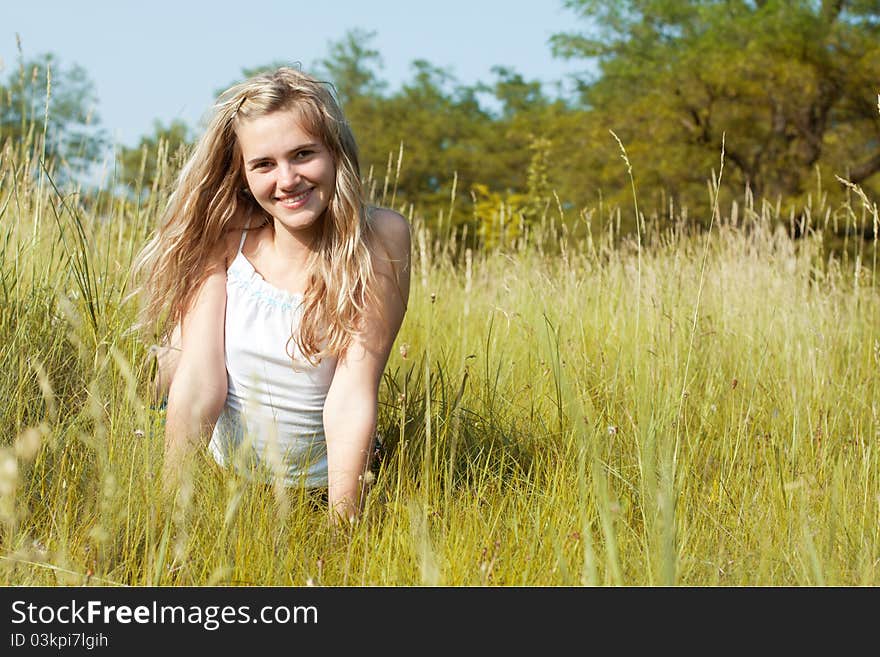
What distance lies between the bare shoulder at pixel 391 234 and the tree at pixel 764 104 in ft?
47.1

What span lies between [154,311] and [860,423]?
2.05m

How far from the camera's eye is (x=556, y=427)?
7.73 feet

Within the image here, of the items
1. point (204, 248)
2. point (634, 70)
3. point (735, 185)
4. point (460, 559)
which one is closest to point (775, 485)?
point (460, 559)

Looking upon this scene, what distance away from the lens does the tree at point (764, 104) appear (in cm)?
1571

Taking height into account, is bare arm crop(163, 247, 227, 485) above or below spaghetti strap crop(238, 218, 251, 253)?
below

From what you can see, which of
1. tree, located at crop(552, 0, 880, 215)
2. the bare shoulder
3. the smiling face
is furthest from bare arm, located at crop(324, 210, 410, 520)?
tree, located at crop(552, 0, 880, 215)

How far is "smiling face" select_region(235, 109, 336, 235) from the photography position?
215 cm

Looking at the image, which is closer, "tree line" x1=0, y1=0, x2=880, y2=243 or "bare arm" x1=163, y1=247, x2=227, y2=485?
"bare arm" x1=163, y1=247, x2=227, y2=485

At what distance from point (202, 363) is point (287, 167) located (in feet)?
1.84

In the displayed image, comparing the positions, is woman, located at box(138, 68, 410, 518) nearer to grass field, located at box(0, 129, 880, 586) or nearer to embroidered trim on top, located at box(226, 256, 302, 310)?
embroidered trim on top, located at box(226, 256, 302, 310)

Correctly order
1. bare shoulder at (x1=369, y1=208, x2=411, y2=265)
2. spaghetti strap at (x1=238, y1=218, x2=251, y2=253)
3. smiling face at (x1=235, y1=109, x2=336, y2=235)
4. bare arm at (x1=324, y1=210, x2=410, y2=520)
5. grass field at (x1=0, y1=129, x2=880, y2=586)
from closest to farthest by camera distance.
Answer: grass field at (x1=0, y1=129, x2=880, y2=586)
bare arm at (x1=324, y1=210, x2=410, y2=520)
smiling face at (x1=235, y1=109, x2=336, y2=235)
bare shoulder at (x1=369, y1=208, x2=411, y2=265)
spaghetti strap at (x1=238, y1=218, x2=251, y2=253)

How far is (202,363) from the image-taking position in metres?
2.19

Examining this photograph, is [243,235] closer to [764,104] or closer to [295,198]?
[295,198]
